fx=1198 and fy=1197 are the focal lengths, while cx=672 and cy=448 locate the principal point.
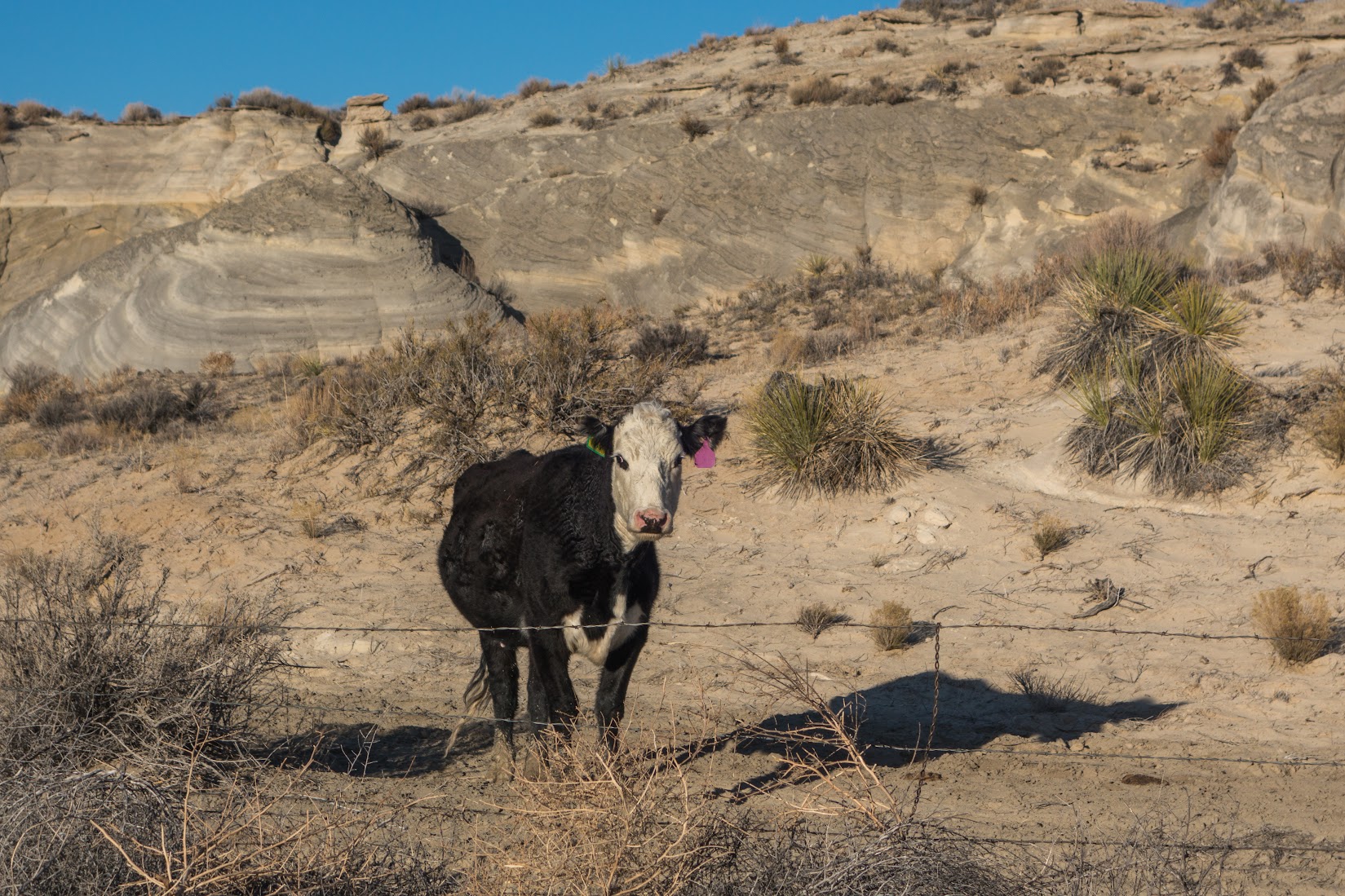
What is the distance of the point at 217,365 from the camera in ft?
84.4

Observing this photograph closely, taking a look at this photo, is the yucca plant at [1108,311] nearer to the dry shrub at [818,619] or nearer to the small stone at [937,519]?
the small stone at [937,519]

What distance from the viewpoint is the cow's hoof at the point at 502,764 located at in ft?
24.6

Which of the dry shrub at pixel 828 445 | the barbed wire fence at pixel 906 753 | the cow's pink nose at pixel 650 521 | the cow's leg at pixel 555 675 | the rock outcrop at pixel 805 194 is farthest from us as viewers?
the rock outcrop at pixel 805 194

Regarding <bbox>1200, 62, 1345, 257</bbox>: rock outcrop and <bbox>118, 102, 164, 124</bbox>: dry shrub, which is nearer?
<bbox>1200, 62, 1345, 257</bbox>: rock outcrop

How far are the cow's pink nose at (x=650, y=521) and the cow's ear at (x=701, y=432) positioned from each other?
803mm

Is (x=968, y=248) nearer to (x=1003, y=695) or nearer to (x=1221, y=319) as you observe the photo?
(x=1221, y=319)

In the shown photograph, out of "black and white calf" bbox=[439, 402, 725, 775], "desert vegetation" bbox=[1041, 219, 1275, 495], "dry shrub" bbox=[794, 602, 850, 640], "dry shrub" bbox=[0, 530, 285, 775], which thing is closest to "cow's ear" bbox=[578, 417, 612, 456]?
"black and white calf" bbox=[439, 402, 725, 775]

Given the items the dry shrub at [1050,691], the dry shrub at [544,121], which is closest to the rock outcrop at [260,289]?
the dry shrub at [544,121]

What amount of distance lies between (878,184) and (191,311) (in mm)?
16709

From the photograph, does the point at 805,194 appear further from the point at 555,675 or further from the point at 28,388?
the point at 555,675

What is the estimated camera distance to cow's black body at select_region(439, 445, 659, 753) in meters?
6.58

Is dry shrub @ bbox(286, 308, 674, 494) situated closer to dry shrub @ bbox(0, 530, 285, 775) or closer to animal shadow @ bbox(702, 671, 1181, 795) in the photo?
animal shadow @ bbox(702, 671, 1181, 795)

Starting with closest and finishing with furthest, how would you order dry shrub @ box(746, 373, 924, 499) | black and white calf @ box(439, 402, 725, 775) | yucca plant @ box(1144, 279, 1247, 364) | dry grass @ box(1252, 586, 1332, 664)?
black and white calf @ box(439, 402, 725, 775) → dry grass @ box(1252, 586, 1332, 664) → dry shrub @ box(746, 373, 924, 499) → yucca plant @ box(1144, 279, 1247, 364)

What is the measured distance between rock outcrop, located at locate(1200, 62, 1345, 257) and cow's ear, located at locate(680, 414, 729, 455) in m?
17.9
